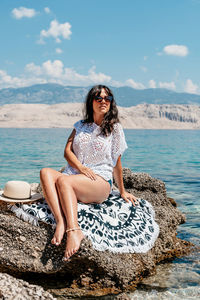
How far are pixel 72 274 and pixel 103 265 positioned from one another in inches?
18.3

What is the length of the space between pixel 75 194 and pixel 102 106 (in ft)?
4.65

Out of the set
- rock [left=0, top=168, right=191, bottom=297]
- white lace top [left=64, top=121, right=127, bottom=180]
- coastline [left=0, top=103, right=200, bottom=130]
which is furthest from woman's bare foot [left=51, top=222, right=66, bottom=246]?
coastline [left=0, top=103, right=200, bottom=130]

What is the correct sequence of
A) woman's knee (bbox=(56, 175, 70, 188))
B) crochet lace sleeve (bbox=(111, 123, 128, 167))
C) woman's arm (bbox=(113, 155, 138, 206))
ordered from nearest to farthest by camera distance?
woman's knee (bbox=(56, 175, 70, 188)) → crochet lace sleeve (bbox=(111, 123, 128, 167)) → woman's arm (bbox=(113, 155, 138, 206))

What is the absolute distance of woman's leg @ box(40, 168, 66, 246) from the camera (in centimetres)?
419

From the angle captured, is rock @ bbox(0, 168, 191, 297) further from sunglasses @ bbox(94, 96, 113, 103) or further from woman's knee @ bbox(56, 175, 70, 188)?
sunglasses @ bbox(94, 96, 113, 103)

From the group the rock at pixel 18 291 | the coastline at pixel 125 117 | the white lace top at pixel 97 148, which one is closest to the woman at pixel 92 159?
the white lace top at pixel 97 148

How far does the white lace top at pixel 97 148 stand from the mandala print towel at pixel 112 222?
20.2 inches

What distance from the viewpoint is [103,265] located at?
14.6 feet

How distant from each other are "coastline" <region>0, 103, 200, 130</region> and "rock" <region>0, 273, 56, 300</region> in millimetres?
97530

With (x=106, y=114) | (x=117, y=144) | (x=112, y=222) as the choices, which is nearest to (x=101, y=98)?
(x=106, y=114)

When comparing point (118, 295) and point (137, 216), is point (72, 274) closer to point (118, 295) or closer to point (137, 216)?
point (118, 295)

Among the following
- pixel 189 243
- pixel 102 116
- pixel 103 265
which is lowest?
pixel 189 243

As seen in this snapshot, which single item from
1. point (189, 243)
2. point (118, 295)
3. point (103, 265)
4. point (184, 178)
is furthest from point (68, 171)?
point (184, 178)

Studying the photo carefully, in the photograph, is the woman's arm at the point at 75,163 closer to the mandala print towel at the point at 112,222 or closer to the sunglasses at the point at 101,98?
the mandala print towel at the point at 112,222
